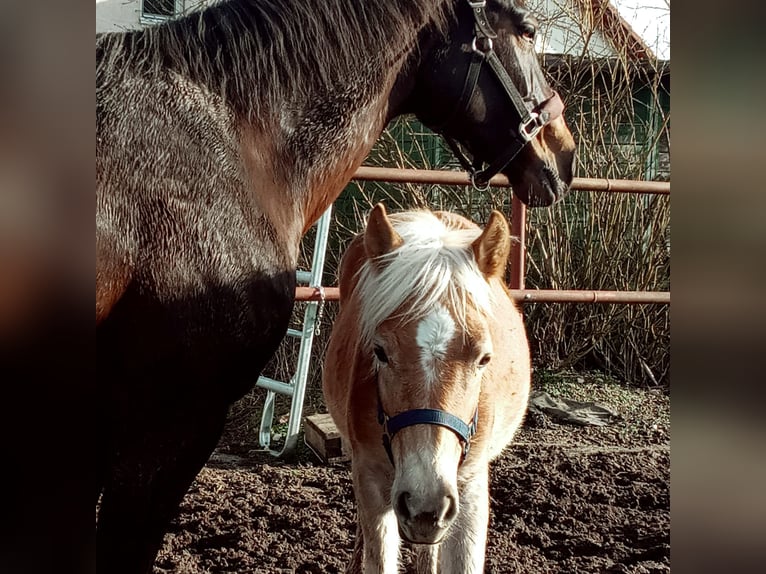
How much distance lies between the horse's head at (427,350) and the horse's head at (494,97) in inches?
10.0

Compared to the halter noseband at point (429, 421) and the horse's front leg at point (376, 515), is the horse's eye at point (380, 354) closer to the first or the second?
the halter noseband at point (429, 421)

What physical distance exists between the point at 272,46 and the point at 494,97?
0.62m

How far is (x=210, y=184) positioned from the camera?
1196 mm

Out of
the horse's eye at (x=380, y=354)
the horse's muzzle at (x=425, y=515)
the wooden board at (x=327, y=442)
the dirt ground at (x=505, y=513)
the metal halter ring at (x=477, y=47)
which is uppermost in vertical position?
the metal halter ring at (x=477, y=47)

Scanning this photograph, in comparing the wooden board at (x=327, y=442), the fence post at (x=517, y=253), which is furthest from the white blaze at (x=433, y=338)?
the wooden board at (x=327, y=442)

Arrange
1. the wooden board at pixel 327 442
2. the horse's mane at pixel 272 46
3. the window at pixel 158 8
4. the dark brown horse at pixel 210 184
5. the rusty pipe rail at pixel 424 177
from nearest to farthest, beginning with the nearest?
the dark brown horse at pixel 210 184 < the horse's mane at pixel 272 46 < the rusty pipe rail at pixel 424 177 < the wooden board at pixel 327 442 < the window at pixel 158 8

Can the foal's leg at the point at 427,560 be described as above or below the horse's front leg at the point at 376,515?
below

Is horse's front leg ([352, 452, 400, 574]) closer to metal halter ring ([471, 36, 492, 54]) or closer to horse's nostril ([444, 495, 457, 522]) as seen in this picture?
horse's nostril ([444, 495, 457, 522])

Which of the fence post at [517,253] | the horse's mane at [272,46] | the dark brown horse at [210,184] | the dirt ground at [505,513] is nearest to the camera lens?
the dark brown horse at [210,184]

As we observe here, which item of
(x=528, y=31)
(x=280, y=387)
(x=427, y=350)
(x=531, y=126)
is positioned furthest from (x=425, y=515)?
(x=280, y=387)

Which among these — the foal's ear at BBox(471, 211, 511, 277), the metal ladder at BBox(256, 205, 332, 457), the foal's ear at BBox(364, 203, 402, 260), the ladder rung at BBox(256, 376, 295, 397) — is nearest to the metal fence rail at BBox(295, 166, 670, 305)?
the metal ladder at BBox(256, 205, 332, 457)

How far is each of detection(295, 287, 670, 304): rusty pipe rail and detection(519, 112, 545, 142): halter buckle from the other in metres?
1.26

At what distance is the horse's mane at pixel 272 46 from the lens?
125 centimetres
